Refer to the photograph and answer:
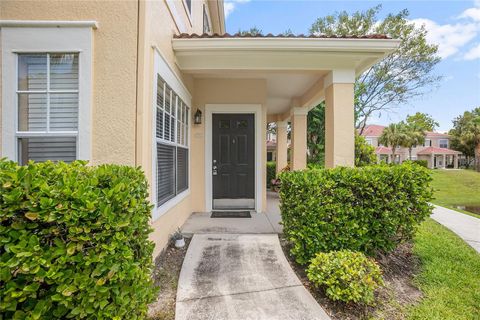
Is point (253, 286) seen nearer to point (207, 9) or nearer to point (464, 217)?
point (464, 217)

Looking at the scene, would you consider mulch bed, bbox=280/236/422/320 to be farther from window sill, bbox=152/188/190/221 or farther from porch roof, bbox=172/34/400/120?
porch roof, bbox=172/34/400/120

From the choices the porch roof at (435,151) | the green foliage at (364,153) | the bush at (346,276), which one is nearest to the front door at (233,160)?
the bush at (346,276)

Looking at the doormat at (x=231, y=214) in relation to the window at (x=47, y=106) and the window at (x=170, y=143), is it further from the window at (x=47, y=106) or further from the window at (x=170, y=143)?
the window at (x=47, y=106)

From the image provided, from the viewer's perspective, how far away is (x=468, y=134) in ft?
105

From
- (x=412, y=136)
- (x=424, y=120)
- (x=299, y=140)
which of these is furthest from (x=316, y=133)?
(x=424, y=120)

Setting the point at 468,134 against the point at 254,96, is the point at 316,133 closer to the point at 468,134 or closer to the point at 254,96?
the point at 254,96

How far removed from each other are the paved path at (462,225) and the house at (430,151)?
1417 inches

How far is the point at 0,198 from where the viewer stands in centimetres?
150

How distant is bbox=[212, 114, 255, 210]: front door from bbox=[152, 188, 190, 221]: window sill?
121 cm

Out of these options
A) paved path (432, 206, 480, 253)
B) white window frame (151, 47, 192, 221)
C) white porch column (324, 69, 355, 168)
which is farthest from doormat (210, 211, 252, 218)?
paved path (432, 206, 480, 253)

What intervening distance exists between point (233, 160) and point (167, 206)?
2.58m

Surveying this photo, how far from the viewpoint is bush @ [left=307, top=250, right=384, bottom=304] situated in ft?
8.02

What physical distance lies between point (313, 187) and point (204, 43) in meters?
2.93

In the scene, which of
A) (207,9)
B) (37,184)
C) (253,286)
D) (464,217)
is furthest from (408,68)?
(37,184)
